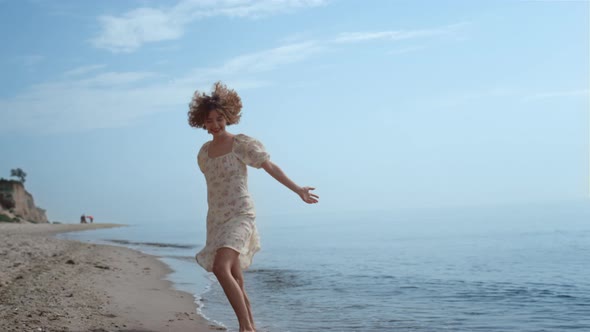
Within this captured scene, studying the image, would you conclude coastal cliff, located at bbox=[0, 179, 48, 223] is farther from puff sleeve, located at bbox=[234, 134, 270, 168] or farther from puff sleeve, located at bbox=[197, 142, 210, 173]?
puff sleeve, located at bbox=[234, 134, 270, 168]

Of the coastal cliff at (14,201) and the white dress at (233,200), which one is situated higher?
the coastal cliff at (14,201)

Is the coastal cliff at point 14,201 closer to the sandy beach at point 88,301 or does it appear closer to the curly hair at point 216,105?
the sandy beach at point 88,301

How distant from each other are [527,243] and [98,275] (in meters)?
15.0

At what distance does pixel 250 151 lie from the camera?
207 inches

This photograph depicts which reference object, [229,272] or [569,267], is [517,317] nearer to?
[229,272]

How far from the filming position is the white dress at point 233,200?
5.20m

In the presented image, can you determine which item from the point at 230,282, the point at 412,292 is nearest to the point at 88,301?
the point at 230,282

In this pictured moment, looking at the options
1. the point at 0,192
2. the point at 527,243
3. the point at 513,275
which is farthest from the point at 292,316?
the point at 0,192

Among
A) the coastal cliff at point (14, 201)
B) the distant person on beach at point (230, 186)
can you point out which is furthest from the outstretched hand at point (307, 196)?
the coastal cliff at point (14, 201)

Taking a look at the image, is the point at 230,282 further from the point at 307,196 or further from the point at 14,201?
the point at 14,201

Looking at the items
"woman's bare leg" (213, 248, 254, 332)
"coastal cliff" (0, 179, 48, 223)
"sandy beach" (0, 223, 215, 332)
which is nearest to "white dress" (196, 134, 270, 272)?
"woman's bare leg" (213, 248, 254, 332)

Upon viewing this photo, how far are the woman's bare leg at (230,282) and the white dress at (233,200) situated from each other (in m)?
0.10

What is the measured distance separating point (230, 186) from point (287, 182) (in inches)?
19.5

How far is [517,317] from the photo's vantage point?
7035mm
